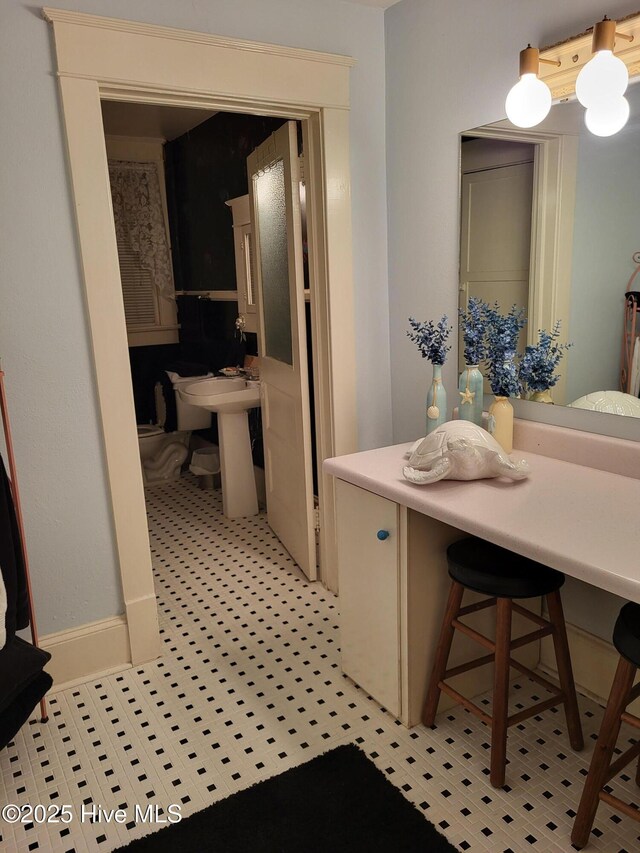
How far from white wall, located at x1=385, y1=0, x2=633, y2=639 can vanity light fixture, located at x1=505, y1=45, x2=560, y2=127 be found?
0.36 feet

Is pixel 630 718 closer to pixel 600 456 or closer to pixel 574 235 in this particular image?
pixel 600 456

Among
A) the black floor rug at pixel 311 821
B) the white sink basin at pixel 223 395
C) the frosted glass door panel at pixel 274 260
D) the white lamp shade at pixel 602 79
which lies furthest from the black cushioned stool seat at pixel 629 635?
the white sink basin at pixel 223 395

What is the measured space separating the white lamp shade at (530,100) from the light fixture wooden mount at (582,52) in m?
0.03

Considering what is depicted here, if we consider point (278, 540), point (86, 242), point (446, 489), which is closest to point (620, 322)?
point (446, 489)

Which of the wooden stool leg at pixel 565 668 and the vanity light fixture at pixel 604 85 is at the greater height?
the vanity light fixture at pixel 604 85

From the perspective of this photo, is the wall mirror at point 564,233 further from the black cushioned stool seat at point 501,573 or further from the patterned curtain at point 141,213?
the patterned curtain at point 141,213

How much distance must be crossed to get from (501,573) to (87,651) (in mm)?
1578

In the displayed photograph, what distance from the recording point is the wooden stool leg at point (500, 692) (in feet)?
5.82

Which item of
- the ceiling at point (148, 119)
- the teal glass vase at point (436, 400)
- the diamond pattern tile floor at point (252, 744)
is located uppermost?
the ceiling at point (148, 119)

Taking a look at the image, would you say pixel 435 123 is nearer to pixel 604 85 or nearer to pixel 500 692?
pixel 604 85

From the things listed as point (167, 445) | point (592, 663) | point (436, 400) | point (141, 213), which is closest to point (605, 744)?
point (592, 663)

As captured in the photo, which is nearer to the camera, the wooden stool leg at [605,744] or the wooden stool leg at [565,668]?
the wooden stool leg at [605,744]

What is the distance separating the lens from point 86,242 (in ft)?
7.04

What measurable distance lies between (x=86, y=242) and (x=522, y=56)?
1.47 m
